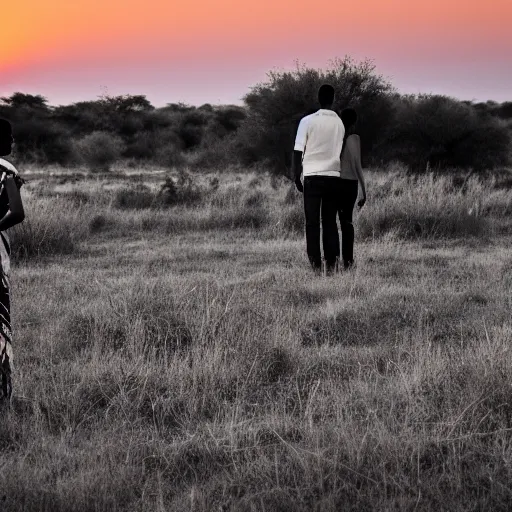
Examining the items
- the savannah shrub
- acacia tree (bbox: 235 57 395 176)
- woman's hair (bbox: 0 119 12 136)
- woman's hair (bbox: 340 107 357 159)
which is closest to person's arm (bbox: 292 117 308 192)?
woman's hair (bbox: 340 107 357 159)

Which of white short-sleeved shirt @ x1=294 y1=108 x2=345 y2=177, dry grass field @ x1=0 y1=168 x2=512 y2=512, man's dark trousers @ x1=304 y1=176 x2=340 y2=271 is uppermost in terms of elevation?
white short-sleeved shirt @ x1=294 y1=108 x2=345 y2=177

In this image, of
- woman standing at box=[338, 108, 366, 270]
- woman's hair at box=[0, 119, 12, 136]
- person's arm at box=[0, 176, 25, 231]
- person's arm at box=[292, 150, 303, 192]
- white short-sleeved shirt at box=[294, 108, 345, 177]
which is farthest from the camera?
woman standing at box=[338, 108, 366, 270]

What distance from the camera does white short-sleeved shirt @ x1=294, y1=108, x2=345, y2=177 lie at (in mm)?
6625

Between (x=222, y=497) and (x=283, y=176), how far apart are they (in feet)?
56.8

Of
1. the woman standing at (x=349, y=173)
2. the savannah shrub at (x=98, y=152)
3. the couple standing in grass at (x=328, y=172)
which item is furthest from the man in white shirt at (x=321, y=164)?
the savannah shrub at (x=98, y=152)

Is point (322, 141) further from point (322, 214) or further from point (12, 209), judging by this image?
point (12, 209)

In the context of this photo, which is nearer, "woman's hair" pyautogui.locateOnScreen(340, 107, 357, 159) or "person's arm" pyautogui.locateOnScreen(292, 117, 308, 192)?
"person's arm" pyautogui.locateOnScreen(292, 117, 308, 192)

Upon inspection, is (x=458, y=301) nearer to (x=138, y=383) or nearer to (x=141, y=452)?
(x=138, y=383)

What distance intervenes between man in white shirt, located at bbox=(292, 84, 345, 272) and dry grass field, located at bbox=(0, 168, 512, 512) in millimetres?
527

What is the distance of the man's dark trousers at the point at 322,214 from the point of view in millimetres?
6793

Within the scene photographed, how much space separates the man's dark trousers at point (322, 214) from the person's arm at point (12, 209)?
405 centimetres

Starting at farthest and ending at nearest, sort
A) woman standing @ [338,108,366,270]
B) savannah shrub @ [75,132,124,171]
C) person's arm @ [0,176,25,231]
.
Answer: savannah shrub @ [75,132,124,171]
woman standing @ [338,108,366,270]
person's arm @ [0,176,25,231]

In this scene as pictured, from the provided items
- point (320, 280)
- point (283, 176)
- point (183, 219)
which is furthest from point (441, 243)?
point (283, 176)

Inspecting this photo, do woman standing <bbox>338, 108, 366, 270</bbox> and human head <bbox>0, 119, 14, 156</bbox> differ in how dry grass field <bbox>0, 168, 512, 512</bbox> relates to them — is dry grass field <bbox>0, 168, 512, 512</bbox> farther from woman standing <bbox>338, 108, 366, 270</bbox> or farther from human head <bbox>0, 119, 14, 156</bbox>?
human head <bbox>0, 119, 14, 156</bbox>
